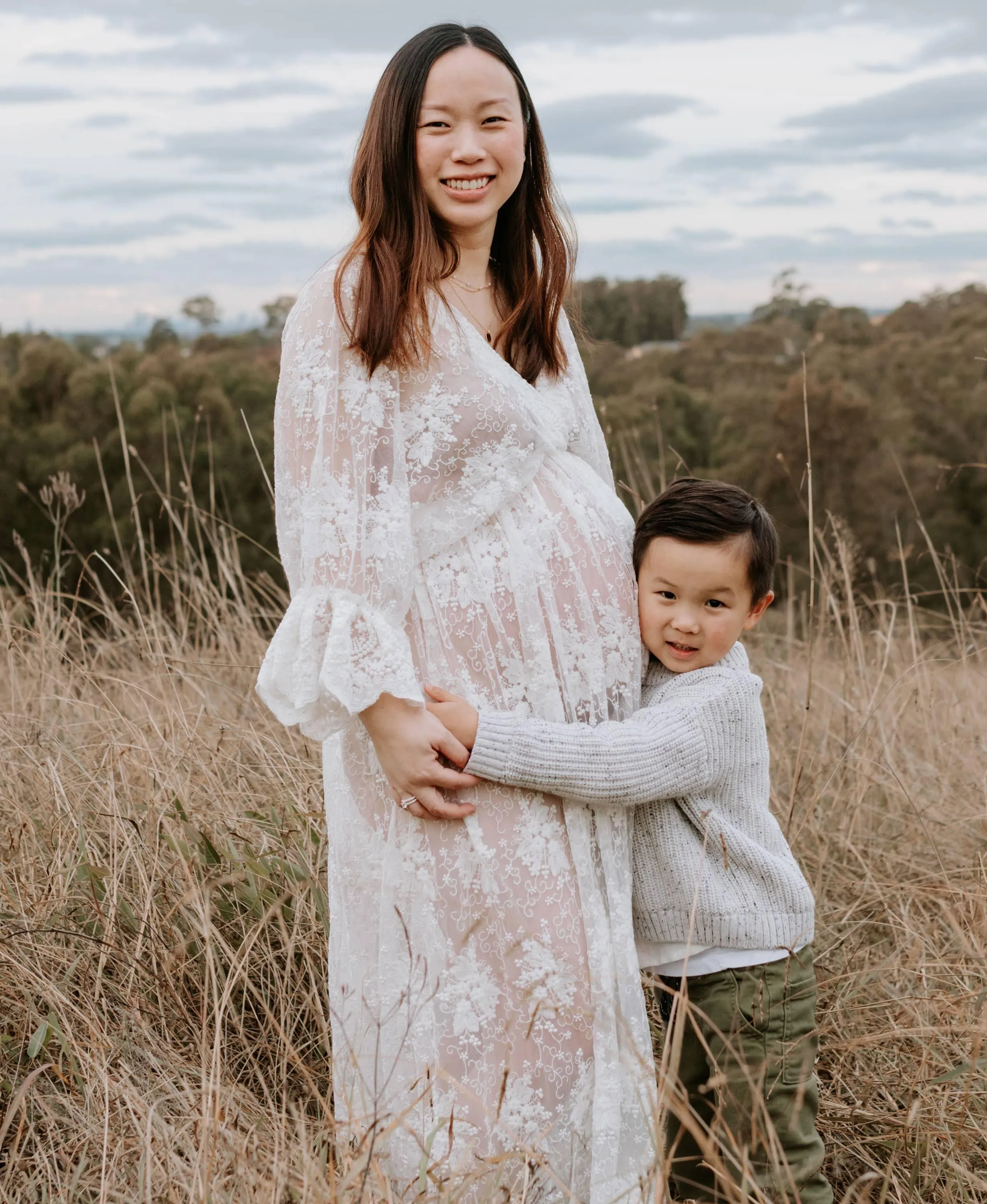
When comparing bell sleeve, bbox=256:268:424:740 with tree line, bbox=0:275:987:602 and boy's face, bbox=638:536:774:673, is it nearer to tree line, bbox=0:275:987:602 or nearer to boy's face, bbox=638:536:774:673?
boy's face, bbox=638:536:774:673

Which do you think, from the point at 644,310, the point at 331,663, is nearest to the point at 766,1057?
the point at 331,663

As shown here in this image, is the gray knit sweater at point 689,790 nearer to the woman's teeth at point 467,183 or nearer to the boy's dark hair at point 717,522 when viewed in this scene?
the boy's dark hair at point 717,522

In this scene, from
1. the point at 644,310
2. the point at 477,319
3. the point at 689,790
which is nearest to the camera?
the point at 689,790

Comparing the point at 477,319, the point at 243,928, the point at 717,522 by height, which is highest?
the point at 477,319

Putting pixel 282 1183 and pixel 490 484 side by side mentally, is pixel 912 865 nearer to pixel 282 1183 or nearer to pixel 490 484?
pixel 490 484

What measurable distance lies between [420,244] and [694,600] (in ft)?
2.46

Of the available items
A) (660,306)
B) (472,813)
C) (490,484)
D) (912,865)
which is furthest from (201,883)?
(660,306)

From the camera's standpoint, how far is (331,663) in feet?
5.94

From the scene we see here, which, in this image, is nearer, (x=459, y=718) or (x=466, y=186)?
(x=459, y=718)

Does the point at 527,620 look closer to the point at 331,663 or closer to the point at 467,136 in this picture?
the point at 331,663

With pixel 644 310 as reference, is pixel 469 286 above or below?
below

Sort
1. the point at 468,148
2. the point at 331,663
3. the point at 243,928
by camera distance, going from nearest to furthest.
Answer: the point at 331,663 → the point at 468,148 → the point at 243,928

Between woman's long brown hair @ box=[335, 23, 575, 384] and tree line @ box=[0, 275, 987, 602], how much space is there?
11.1 m

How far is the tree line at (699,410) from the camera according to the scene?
1570cm
